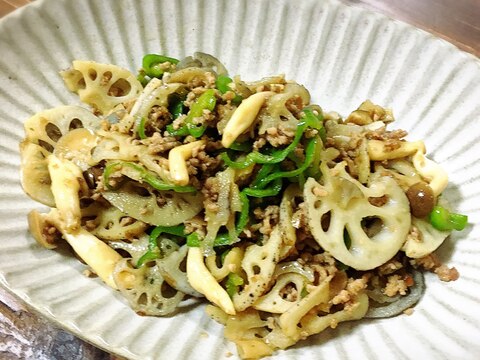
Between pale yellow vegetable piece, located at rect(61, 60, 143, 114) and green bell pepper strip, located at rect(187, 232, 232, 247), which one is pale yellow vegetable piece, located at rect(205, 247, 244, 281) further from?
pale yellow vegetable piece, located at rect(61, 60, 143, 114)

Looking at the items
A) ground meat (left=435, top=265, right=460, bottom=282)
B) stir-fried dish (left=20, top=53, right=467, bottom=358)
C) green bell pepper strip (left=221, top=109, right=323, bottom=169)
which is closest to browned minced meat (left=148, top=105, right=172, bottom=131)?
stir-fried dish (left=20, top=53, right=467, bottom=358)

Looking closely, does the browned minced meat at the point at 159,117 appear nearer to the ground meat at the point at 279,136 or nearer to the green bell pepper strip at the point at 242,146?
the green bell pepper strip at the point at 242,146

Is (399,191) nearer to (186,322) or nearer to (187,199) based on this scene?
(187,199)

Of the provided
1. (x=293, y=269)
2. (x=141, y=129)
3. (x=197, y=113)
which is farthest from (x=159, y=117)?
(x=293, y=269)

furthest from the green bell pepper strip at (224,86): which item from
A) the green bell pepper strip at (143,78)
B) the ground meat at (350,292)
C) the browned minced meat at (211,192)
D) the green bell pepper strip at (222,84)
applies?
the ground meat at (350,292)

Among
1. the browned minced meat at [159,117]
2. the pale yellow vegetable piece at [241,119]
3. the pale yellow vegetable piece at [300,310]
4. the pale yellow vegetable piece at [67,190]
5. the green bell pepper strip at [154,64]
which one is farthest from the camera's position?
the green bell pepper strip at [154,64]

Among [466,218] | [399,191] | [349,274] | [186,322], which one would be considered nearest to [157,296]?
[186,322]

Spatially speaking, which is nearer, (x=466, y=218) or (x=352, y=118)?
(x=466, y=218)

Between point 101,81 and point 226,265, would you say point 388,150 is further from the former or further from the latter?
point 101,81
